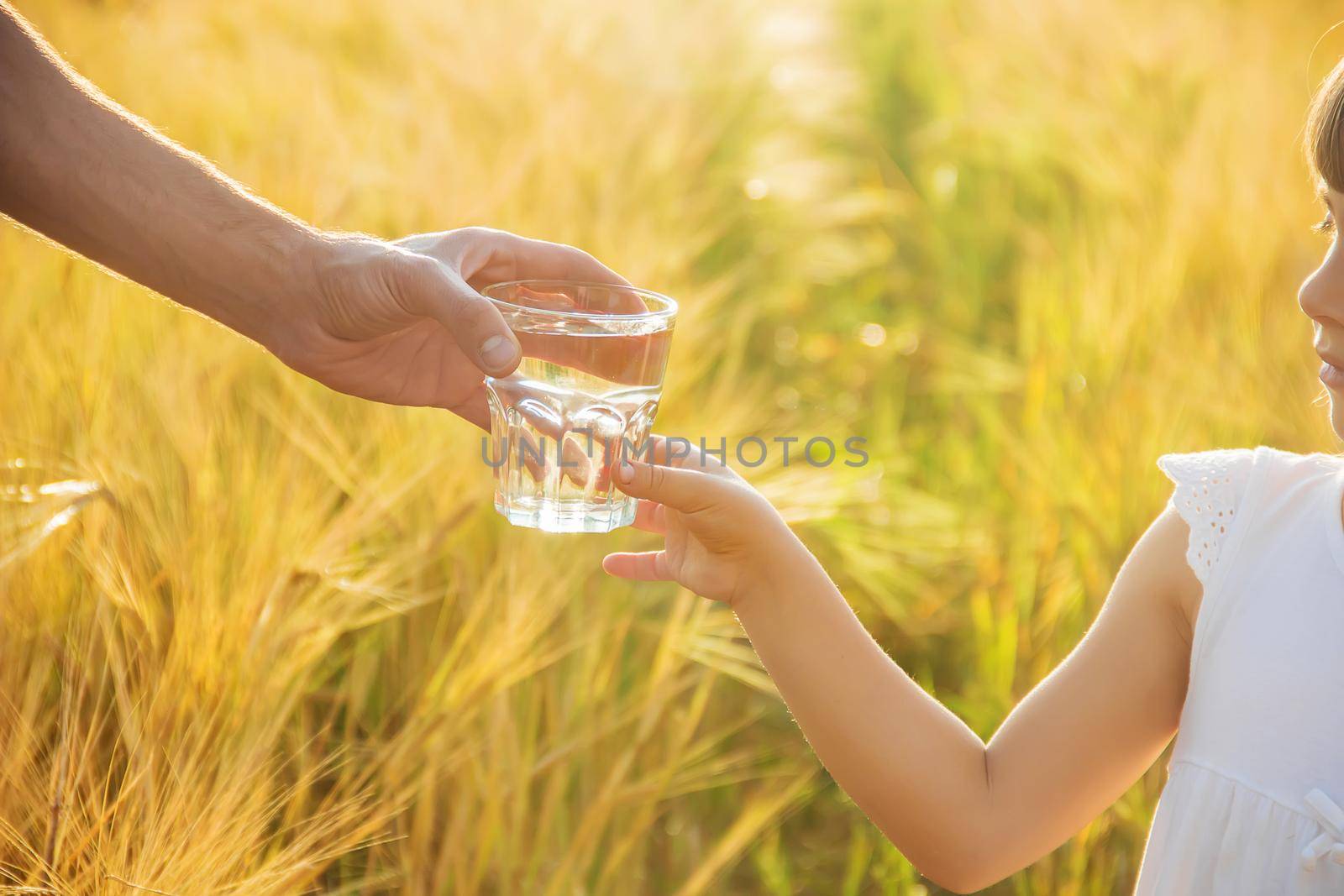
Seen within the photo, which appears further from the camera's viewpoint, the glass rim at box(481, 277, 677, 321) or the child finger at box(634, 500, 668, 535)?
the child finger at box(634, 500, 668, 535)

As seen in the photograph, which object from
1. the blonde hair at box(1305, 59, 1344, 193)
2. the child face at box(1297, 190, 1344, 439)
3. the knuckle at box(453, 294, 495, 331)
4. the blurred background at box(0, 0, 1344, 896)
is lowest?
the blurred background at box(0, 0, 1344, 896)

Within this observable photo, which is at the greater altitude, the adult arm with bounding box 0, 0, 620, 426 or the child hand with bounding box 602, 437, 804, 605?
the adult arm with bounding box 0, 0, 620, 426

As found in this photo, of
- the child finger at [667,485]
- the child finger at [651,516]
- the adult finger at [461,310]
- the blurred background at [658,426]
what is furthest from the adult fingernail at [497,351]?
the blurred background at [658,426]

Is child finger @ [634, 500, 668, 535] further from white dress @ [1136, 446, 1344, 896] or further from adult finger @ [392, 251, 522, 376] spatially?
white dress @ [1136, 446, 1344, 896]

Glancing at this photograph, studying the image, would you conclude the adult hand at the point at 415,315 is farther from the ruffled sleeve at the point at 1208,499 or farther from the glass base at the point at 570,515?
the ruffled sleeve at the point at 1208,499

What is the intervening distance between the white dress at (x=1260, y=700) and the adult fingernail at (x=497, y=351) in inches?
21.5

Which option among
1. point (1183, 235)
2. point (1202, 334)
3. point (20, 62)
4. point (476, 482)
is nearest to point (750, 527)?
point (476, 482)

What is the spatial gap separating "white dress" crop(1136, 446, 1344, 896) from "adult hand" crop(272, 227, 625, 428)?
56cm

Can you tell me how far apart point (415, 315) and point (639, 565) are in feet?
0.91

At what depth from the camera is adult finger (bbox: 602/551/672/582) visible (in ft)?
3.37

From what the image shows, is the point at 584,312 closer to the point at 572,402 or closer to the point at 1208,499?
the point at 572,402

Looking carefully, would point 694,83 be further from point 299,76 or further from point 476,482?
point 476,482

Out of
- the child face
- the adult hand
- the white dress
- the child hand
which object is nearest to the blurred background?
the adult hand

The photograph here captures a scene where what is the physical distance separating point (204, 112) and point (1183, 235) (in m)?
1.71
